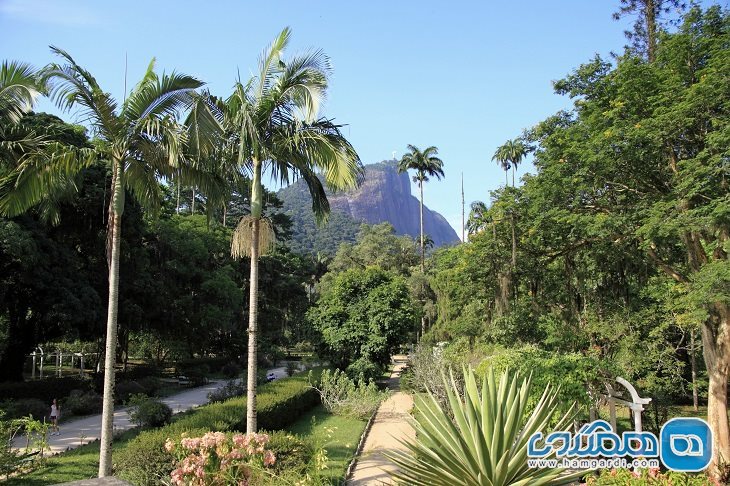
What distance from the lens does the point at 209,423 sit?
1123 cm

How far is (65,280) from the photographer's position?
64.4 feet

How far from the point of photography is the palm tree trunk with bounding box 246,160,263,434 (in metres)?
9.46

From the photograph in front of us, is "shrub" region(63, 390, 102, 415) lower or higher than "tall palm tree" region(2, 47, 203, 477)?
lower

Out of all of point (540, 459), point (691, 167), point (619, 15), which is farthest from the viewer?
point (619, 15)

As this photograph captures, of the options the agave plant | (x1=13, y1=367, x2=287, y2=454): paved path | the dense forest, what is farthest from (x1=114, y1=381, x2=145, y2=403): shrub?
the agave plant

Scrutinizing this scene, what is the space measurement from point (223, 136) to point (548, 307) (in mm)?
14090

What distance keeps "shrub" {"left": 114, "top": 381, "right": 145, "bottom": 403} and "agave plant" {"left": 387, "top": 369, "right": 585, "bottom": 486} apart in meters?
20.9

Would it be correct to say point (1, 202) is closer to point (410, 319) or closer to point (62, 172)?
point (62, 172)

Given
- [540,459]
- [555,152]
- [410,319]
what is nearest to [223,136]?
[540,459]

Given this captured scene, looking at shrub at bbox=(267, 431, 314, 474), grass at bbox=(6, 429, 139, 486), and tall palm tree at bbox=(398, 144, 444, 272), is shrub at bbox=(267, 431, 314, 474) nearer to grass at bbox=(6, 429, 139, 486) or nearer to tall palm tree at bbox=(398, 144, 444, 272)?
grass at bbox=(6, 429, 139, 486)

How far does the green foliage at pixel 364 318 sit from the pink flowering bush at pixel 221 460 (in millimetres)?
15294

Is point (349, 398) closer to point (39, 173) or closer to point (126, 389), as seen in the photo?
point (126, 389)

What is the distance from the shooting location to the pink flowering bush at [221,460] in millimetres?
6805

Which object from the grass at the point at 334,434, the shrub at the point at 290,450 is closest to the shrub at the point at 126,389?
the grass at the point at 334,434
